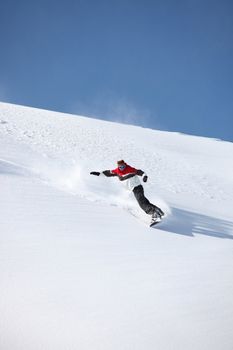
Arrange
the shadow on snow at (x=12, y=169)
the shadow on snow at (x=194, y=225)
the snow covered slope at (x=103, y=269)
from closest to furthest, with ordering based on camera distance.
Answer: the snow covered slope at (x=103, y=269) → the shadow on snow at (x=194, y=225) → the shadow on snow at (x=12, y=169)

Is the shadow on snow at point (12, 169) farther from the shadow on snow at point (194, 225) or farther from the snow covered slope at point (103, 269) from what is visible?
the shadow on snow at point (194, 225)

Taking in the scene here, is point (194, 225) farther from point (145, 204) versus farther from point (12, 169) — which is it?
point (12, 169)

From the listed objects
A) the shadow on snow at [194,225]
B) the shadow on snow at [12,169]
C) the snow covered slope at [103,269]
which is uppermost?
the shadow on snow at [12,169]

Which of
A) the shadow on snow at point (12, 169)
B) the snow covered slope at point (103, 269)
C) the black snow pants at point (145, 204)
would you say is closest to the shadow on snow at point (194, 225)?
the snow covered slope at point (103, 269)

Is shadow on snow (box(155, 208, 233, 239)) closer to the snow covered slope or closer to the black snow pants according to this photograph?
the snow covered slope

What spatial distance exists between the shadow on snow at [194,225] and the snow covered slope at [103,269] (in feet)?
0.13

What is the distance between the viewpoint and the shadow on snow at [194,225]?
5801 mm

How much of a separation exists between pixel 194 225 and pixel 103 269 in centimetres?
341

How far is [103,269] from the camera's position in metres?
3.45

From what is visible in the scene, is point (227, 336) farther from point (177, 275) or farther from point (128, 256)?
point (128, 256)

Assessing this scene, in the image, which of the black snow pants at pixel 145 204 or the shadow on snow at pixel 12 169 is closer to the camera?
the black snow pants at pixel 145 204

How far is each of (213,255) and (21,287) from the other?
2802 millimetres

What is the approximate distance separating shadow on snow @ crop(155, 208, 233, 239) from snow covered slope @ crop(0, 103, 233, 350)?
4cm

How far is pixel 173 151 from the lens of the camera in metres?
19.2
